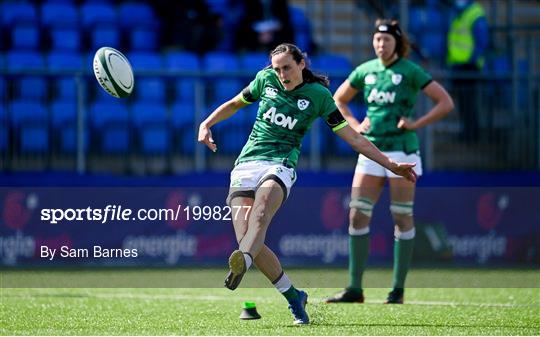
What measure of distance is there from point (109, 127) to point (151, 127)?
51 cm

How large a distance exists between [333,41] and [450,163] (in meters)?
3.91

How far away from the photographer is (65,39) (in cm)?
1644

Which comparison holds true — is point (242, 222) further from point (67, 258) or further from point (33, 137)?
point (33, 137)

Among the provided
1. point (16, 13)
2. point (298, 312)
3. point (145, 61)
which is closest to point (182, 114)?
point (145, 61)

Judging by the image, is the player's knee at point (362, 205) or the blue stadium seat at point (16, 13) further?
the blue stadium seat at point (16, 13)

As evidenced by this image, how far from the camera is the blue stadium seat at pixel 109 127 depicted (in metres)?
14.8

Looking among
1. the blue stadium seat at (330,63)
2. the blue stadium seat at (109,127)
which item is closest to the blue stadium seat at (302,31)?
the blue stadium seat at (330,63)

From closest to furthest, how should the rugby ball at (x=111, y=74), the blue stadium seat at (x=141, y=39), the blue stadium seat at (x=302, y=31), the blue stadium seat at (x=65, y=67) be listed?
1. the rugby ball at (x=111, y=74)
2. the blue stadium seat at (x=65, y=67)
3. the blue stadium seat at (x=141, y=39)
4. the blue stadium seat at (x=302, y=31)

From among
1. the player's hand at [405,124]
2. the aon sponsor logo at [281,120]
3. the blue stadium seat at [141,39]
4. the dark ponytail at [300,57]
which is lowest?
the player's hand at [405,124]

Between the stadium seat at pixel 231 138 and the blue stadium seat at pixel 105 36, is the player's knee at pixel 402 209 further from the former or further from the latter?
the blue stadium seat at pixel 105 36

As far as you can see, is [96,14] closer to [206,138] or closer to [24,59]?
[24,59]

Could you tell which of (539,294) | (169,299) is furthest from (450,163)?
(169,299)

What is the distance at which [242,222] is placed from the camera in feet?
28.2

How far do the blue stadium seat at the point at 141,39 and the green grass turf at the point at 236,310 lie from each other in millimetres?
4648
